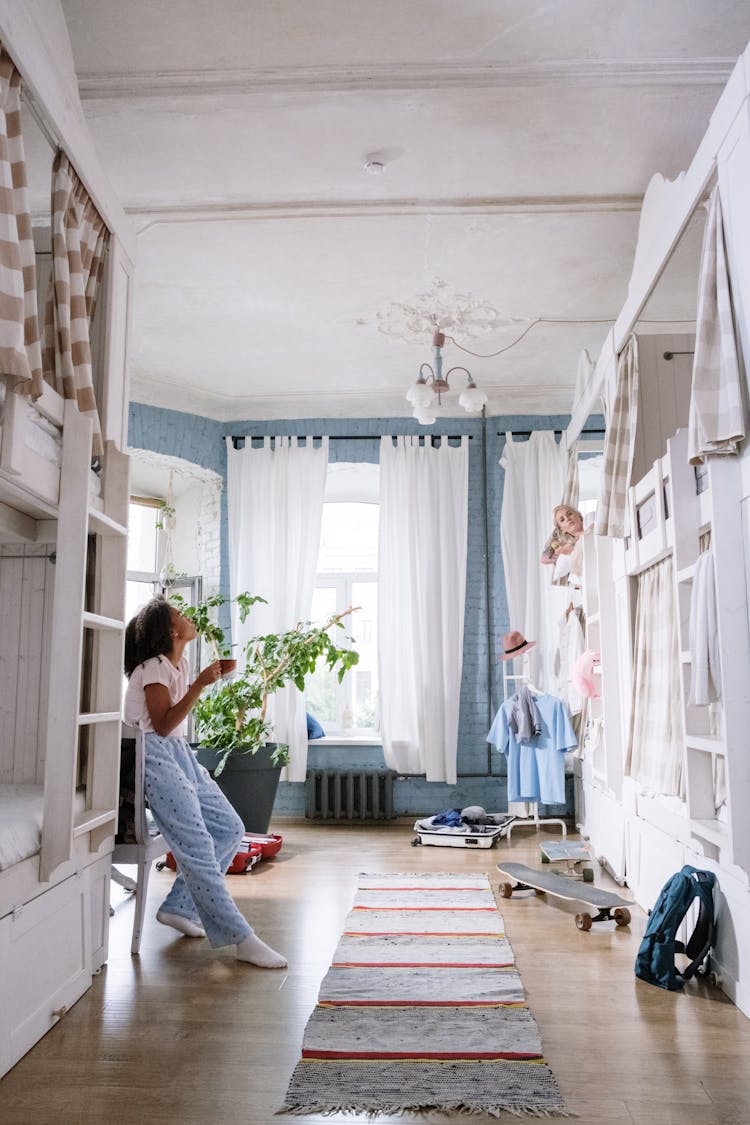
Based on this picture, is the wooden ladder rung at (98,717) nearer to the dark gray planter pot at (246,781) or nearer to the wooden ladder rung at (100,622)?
the wooden ladder rung at (100,622)

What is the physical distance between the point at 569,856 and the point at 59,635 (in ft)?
9.76

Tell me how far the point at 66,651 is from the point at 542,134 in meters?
2.83

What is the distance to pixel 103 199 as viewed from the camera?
308 cm

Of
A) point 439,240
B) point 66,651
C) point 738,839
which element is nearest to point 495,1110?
point 738,839

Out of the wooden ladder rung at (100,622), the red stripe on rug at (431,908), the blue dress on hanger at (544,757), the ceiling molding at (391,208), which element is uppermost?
the ceiling molding at (391,208)

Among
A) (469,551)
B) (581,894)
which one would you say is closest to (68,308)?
(581,894)

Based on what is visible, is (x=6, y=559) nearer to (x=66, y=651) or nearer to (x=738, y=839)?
(x=66, y=651)

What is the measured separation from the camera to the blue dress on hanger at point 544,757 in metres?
5.29

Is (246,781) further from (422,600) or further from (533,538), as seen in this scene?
(533,538)

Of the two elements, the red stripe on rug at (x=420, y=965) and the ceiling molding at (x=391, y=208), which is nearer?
the red stripe on rug at (x=420, y=965)

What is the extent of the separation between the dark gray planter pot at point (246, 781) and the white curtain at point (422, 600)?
109 centimetres

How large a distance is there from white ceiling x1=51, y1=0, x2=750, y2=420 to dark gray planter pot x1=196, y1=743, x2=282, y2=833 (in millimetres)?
2771

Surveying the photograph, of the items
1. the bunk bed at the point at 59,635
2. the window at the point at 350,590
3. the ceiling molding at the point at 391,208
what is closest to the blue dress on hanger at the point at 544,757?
the window at the point at 350,590

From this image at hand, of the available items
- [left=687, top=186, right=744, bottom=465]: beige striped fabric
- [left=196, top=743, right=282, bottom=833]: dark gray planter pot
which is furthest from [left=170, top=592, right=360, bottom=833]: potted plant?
[left=687, top=186, right=744, bottom=465]: beige striped fabric
